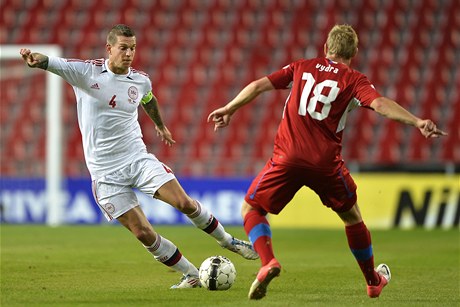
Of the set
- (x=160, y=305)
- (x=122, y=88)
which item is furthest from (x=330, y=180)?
(x=122, y=88)

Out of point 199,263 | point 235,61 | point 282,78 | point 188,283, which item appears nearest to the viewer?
point 282,78

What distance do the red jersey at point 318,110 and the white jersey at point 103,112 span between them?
1499 millimetres

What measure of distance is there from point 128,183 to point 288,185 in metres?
1.55

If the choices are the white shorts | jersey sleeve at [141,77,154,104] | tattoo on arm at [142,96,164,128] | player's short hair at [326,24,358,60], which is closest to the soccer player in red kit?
player's short hair at [326,24,358,60]

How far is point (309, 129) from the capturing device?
696cm

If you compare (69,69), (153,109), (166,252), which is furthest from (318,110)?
(69,69)

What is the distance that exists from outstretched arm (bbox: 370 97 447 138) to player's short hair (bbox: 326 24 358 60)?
0.53 m

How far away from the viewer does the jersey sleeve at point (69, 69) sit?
7770 mm

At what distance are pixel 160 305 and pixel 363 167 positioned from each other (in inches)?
429

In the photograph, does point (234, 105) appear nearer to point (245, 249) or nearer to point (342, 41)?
point (342, 41)

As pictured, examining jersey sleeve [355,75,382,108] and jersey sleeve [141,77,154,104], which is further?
jersey sleeve [141,77,154,104]

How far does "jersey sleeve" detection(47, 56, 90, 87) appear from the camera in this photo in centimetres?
777

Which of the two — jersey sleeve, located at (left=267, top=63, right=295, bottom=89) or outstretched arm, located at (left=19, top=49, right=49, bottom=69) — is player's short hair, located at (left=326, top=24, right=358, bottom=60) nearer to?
jersey sleeve, located at (left=267, top=63, right=295, bottom=89)

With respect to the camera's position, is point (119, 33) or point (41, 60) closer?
point (41, 60)
